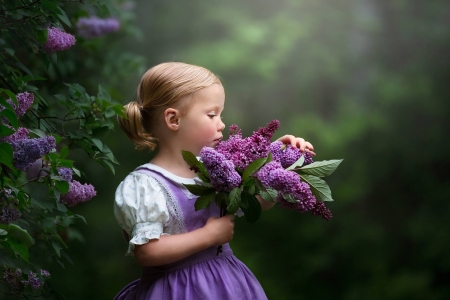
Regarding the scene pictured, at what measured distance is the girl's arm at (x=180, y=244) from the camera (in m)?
1.19

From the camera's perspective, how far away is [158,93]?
1329mm

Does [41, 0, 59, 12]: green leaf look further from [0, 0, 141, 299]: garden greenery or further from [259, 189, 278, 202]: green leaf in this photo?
[259, 189, 278, 202]: green leaf

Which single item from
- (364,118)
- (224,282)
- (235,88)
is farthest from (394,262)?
(224,282)

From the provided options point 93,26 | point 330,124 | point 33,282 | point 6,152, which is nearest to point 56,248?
point 33,282

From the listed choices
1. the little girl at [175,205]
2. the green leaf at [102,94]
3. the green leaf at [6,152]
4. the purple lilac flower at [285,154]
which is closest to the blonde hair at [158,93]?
the little girl at [175,205]

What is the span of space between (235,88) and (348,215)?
2.27 feet

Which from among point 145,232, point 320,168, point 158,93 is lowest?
point 145,232

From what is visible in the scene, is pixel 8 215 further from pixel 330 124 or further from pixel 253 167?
pixel 330 124

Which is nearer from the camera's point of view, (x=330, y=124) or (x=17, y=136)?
(x=17, y=136)

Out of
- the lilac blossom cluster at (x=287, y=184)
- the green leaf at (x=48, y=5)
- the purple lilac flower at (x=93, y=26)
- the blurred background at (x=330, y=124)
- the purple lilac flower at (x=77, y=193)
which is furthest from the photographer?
the blurred background at (x=330, y=124)

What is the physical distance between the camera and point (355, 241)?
2.54 metres

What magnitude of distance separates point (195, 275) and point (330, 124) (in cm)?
150

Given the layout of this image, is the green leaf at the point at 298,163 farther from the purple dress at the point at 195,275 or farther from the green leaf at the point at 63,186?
the green leaf at the point at 63,186

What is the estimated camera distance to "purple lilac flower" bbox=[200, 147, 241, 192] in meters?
1.12
